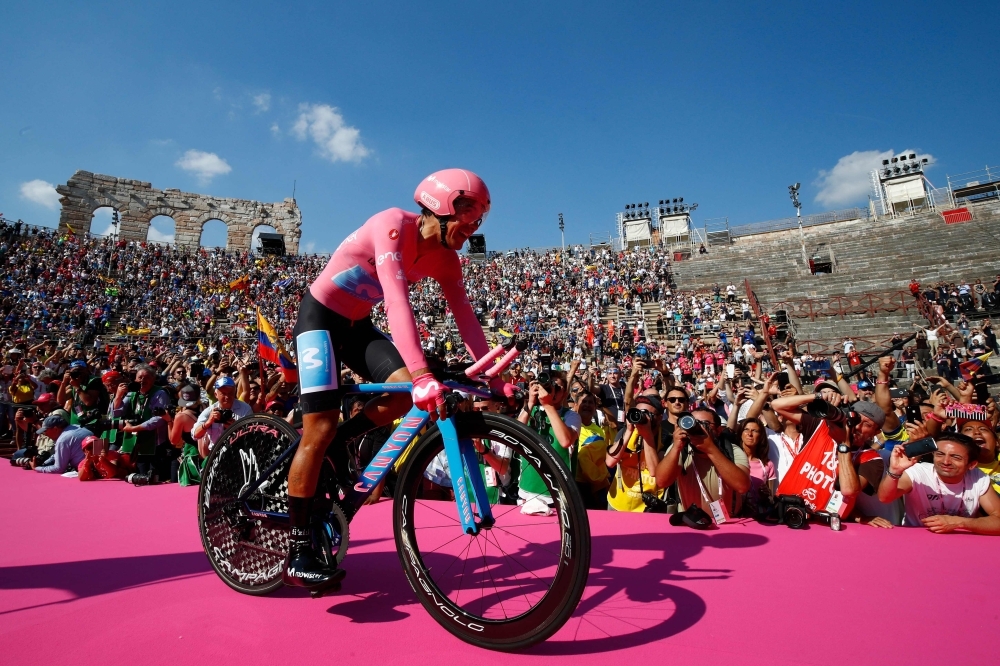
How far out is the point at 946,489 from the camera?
326cm

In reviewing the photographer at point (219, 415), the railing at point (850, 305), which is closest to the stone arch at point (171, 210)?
the railing at point (850, 305)

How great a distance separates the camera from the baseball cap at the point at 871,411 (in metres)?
4.03

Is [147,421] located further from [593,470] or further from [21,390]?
[593,470]

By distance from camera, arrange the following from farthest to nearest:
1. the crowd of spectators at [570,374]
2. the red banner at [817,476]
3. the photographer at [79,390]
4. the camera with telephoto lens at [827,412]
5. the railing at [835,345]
Result: the railing at [835,345], the photographer at [79,390], the crowd of spectators at [570,374], the red banner at [817,476], the camera with telephoto lens at [827,412]

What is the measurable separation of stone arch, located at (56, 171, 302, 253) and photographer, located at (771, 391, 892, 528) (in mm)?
45450

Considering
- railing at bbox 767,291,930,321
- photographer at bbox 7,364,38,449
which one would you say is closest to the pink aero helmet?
photographer at bbox 7,364,38,449

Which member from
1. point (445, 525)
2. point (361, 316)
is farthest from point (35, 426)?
point (361, 316)

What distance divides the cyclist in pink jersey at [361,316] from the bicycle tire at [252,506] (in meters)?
0.11

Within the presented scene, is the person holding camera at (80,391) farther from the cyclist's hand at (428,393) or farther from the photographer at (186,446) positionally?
the cyclist's hand at (428,393)

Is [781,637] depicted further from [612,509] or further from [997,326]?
[997,326]

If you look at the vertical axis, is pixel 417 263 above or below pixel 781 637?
above

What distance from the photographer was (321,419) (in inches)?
89.5

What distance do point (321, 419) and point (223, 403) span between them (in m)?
3.44

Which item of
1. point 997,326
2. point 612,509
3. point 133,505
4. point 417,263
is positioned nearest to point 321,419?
point 417,263
